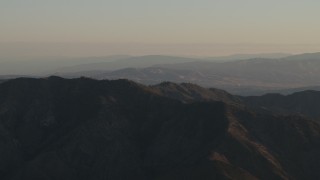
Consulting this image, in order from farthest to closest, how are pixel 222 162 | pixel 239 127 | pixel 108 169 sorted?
pixel 239 127 → pixel 108 169 → pixel 222 162

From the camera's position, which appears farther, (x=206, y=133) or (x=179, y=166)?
(x=206, y=133)

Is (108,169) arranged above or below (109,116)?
below

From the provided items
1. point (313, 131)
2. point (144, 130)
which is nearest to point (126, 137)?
point (144, 130)

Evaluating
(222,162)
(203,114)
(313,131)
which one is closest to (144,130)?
(203,114)

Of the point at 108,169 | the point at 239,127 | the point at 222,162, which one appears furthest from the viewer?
the point at 239,127

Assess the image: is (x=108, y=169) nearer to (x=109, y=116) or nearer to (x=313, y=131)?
A: (x=109, y=116)

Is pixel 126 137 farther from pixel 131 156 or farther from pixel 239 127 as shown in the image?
pixel 239 127
